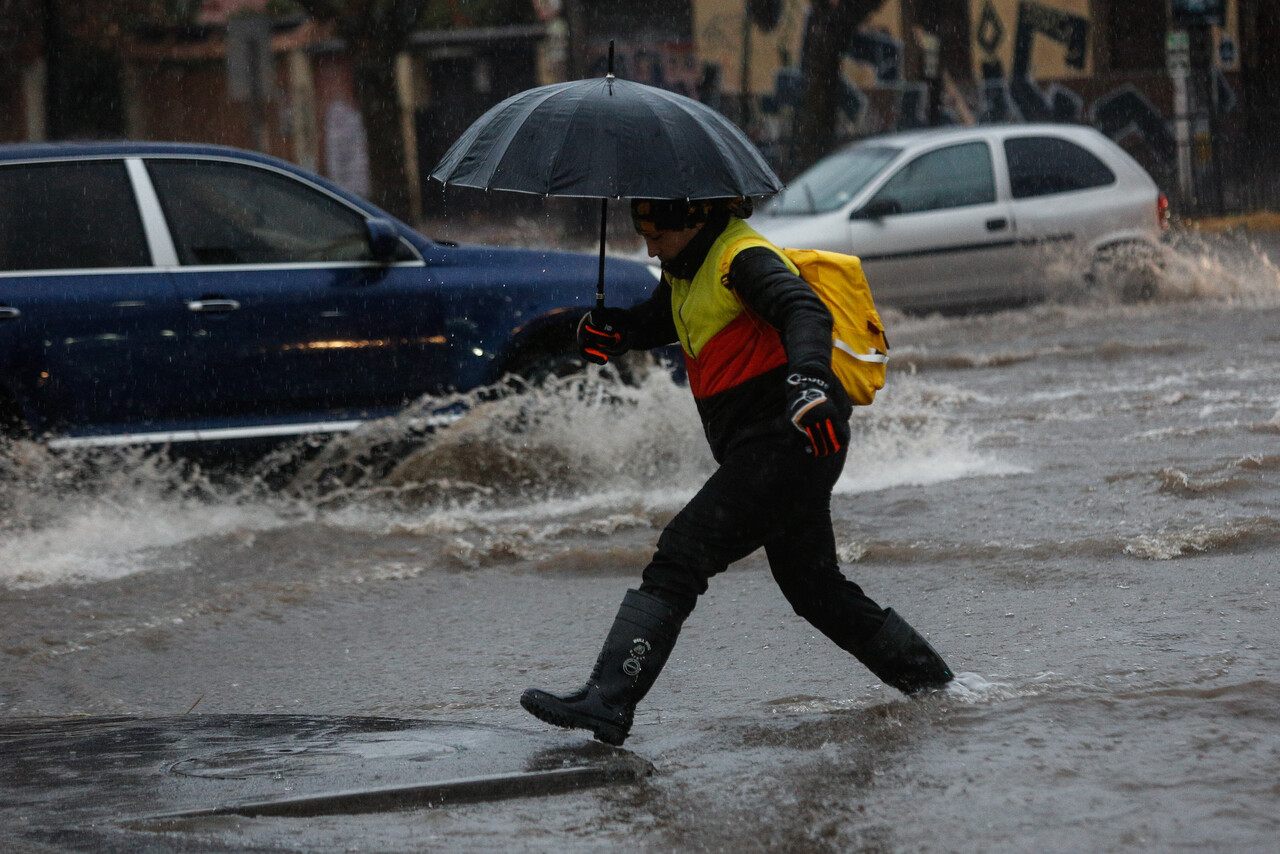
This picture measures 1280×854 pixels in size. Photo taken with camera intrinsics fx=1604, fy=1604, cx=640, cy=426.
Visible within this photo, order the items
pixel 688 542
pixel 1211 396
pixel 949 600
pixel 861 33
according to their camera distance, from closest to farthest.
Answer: pixel 688 542 < pixel 949 600 < pixel 1211 396 < pixel 861 33

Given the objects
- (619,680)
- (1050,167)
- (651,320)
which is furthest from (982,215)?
(619,680)

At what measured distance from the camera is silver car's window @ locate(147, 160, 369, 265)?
6969 millimetres

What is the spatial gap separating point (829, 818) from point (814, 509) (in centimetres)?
78

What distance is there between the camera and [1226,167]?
75.4 feet

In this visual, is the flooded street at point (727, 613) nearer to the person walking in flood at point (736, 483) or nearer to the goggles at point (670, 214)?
the person walking in flood at point (736, 483)

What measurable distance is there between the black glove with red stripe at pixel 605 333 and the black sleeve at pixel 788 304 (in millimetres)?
618

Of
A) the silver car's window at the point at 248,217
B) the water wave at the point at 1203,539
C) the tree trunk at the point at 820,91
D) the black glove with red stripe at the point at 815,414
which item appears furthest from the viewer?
the tree trunk at the point at 820,91

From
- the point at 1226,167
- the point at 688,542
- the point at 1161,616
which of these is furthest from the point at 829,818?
the point at 1226,167

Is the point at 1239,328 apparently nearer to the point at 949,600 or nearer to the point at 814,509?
the point at 949,600

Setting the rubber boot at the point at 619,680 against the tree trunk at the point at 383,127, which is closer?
the rubber boot at the point at 619,680

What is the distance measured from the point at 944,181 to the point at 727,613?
7567mm

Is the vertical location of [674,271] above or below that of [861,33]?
below

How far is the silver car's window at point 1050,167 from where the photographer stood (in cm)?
1255

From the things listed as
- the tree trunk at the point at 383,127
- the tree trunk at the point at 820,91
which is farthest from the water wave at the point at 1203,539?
the tree trunk at the point at 383,127
